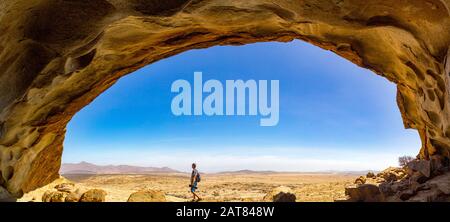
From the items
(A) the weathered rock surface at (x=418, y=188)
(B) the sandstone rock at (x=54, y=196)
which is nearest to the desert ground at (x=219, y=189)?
(B) the sandstone rock at (x=54, y=196)

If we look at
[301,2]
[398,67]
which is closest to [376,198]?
[398,67]

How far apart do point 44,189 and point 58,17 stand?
19.5 feet

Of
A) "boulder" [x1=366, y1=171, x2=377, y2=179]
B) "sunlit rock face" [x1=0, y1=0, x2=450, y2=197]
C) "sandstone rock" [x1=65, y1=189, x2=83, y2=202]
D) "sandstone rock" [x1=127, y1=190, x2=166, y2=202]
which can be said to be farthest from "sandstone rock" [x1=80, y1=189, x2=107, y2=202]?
"boulder" [x1=366, y1=171, x2=377, y2=179]

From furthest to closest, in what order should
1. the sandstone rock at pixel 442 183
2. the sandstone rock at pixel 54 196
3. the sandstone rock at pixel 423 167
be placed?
the sandstone rock at pixel 54 196, the sandstone rock at pixel 423 167, the sandstone rock at pixel 442 183

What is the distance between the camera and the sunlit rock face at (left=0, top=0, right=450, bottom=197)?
241 inches

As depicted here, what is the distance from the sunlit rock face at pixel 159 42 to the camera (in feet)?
20.1

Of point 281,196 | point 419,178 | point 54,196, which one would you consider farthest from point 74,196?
point 419,178

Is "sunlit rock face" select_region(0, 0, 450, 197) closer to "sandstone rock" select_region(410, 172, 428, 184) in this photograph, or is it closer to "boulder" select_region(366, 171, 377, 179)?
"sandstone rock" select_region(410, 172, 428, 184)

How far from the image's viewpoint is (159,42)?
806cm

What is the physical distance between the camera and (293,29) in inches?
310

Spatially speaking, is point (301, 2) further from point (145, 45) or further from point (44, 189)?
point (44, 189)

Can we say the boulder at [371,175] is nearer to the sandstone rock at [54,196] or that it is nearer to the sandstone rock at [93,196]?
the sandstone rock at [93,196]

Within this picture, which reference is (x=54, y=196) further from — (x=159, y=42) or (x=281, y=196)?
(x=281, y=196)
